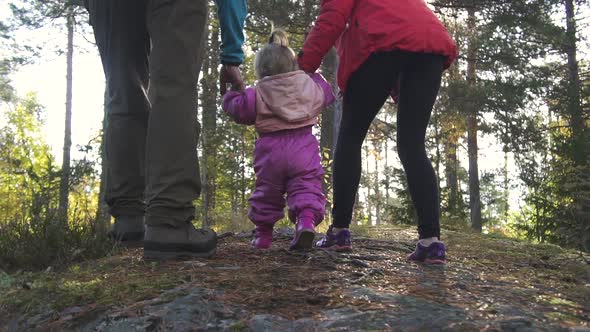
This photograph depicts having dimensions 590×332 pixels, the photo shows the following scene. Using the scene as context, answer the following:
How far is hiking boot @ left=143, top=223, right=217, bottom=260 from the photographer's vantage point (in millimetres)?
2410

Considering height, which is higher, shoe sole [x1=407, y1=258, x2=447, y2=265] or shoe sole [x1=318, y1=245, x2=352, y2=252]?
shoe sole [x1=318, y1=245, x2=352, y2=252]

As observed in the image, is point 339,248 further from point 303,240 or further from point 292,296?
point 292,296

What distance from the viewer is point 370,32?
8.87 feet

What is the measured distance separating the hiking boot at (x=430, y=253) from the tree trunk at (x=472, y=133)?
9.82m

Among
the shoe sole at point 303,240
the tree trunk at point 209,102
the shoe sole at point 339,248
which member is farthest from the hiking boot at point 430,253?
the tree trunk at point 209,102

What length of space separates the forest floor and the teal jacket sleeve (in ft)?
3.62

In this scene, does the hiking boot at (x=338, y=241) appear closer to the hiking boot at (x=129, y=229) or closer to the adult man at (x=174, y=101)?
the adult man at (x=174, y=101)

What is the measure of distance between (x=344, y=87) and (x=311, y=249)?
3.24ft

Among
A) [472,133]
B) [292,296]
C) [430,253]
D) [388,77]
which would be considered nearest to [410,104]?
[388,77]

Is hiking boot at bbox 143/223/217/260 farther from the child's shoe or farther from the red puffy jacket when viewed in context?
the red puffy jacket

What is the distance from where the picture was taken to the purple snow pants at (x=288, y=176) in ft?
9.90

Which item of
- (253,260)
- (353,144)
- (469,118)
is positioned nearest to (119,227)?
(253,260)

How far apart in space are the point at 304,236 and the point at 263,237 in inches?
16.2

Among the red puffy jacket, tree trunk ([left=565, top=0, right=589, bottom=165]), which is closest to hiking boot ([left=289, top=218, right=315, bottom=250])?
the red puffy jacket
